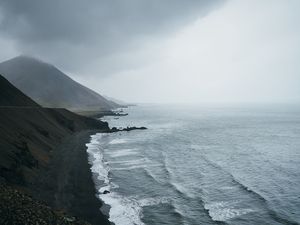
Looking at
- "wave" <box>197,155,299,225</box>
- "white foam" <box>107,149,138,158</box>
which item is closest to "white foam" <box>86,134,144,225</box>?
"wave" <box>197,155,299,225</box>

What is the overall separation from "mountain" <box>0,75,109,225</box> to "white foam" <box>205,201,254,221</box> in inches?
556

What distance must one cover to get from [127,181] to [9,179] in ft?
71.4

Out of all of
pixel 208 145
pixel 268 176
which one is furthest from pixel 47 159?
pixel 208 145

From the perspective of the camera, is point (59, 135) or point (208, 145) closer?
point (59, 135)

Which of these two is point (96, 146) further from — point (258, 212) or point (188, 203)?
point (258, 212)

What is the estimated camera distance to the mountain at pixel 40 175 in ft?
104

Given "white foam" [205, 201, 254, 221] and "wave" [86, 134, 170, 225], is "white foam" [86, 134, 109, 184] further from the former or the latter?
"white foam" [205, 201, 254, 221]

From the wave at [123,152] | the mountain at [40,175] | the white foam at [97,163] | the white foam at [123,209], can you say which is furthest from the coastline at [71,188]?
the wave at [123,152]

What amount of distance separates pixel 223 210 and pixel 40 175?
30.2 metres

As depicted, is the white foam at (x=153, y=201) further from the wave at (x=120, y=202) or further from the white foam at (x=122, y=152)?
the white foam at (x=122, y=152)

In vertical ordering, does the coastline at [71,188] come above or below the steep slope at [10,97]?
below

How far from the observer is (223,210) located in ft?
148

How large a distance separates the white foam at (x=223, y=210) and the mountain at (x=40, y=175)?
14.1m

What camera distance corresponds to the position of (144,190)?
54844mm
